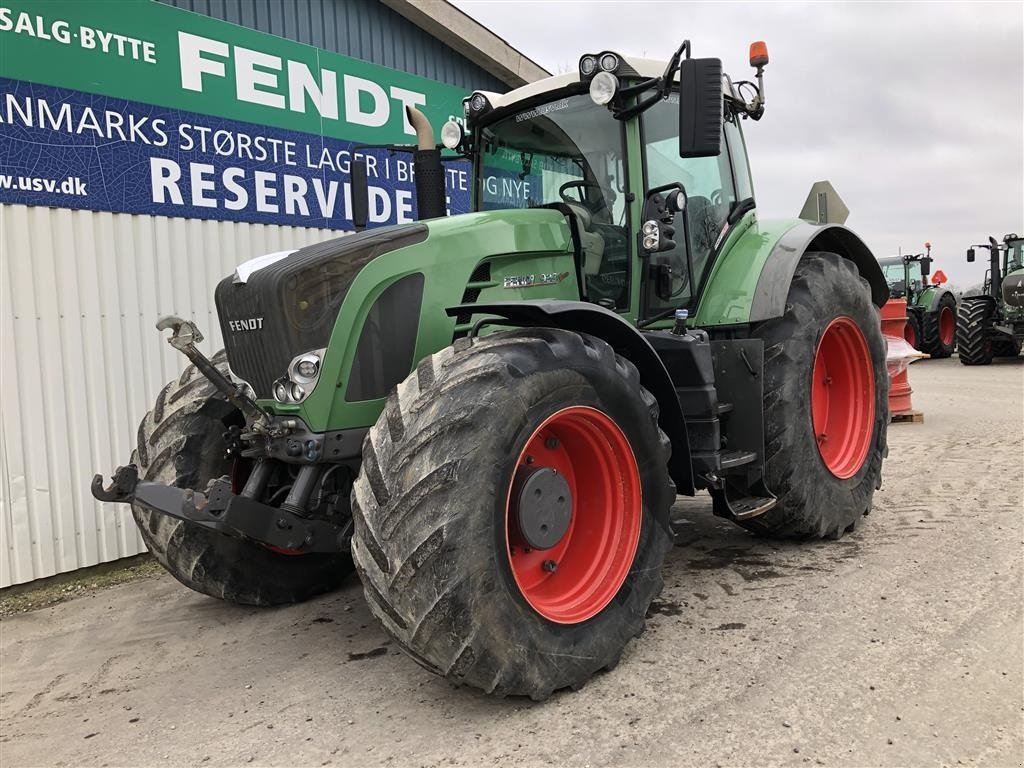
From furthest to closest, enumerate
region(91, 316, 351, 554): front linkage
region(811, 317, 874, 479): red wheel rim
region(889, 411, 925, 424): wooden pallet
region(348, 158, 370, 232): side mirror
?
region(889, 411, 925, 424): wooden pallet, region(811, 317, 874, 479): red wheel rim, region(348, 158, 370, 232): side mirror, region(91, 316, 351, 554): front linkage

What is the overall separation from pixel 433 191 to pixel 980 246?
55.5 feet

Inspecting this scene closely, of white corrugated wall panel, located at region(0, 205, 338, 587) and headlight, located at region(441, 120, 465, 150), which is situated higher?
headlight, located at region(441, 120, 465, 150)

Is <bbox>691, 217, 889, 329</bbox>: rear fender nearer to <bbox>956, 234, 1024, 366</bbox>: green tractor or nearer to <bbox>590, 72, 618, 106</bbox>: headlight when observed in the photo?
<bbox>590, 72, 618, 106</bbox>: headlight

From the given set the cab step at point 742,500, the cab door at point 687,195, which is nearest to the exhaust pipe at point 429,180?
the cab door at point 687,195

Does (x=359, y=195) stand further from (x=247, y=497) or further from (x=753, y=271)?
(x=753, y=271)

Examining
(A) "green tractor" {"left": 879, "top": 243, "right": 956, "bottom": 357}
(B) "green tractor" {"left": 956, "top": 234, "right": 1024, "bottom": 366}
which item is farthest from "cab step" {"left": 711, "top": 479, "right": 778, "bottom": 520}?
(A) "green tractor" {"left": 879, "top": 243, "right": 956, "bottom": 357}

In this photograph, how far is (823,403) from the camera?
5160mm

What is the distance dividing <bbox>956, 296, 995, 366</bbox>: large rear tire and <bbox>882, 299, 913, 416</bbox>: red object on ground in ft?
29.2

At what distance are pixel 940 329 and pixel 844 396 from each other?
54.7 feet

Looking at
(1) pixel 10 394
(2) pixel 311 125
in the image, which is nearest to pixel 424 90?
(2) pixel 311 125

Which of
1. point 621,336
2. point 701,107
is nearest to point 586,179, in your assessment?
point 701,107

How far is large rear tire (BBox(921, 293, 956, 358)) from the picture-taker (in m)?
19.2

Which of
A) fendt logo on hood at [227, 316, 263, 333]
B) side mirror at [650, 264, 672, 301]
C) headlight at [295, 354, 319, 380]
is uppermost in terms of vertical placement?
side mirror at [650, 264, 672, 301]

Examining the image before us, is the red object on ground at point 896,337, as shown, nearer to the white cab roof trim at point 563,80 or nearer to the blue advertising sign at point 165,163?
the blue advertising sign at point 165,163
